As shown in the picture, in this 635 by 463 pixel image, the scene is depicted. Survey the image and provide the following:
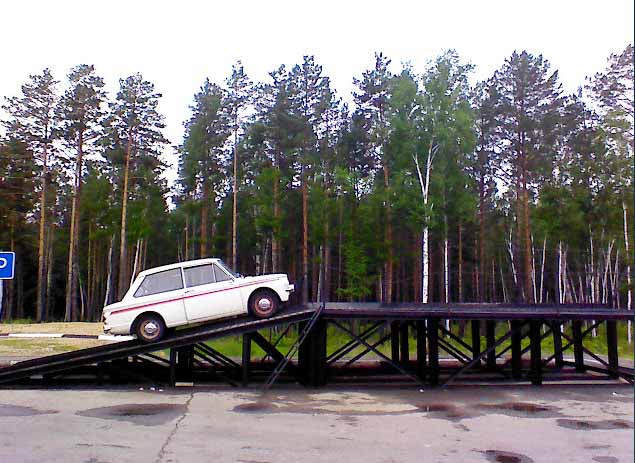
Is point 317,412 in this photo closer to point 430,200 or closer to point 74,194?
point 430,200

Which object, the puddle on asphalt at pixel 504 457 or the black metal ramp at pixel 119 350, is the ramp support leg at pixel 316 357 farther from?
the puddle on asphalt at pixel 504 457

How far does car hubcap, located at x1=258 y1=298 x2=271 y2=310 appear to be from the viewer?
43.4 feet

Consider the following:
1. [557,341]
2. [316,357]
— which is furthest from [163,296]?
[557,341]

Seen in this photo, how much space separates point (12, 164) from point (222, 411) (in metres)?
38.0

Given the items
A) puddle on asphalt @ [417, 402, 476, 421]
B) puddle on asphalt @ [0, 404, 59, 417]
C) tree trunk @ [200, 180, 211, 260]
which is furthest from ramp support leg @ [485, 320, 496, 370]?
tree trunk @ [200, 180, 211, 260]

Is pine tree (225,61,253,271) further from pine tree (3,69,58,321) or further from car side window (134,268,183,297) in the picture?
car side window (134,268,183,297)

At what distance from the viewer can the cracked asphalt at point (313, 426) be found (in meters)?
7.69

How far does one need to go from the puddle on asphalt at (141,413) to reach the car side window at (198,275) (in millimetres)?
2815

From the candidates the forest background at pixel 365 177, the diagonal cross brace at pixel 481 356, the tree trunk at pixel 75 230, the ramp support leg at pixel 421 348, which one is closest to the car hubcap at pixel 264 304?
the ramp support leg at pixel 421 348

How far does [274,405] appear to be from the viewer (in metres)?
11.5

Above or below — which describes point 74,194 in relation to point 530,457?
above

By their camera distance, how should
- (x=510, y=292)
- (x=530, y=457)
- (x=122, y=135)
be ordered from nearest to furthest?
1. (x=530, y=457)
2. (x=122, y=135)
3. (x=510, y=292)

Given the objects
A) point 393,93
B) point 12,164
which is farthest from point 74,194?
point 393,93

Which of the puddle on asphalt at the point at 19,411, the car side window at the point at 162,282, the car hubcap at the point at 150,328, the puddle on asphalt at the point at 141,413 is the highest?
the car side window at the point at 162,282
